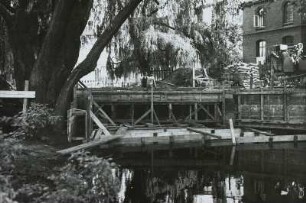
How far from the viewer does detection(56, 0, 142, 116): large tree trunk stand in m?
13.3

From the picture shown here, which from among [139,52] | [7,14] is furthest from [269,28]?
[7,14]

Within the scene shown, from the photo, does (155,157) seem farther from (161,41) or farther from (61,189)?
(161,41)

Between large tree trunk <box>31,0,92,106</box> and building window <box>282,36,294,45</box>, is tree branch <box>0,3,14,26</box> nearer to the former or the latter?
large tree trunk <box>31,0,92,106</box>

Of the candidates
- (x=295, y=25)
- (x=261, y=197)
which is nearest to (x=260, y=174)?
(x=261, y=197)

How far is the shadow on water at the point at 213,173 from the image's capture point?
10586mm

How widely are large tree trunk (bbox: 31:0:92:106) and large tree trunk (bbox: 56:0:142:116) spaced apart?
0.27 metres

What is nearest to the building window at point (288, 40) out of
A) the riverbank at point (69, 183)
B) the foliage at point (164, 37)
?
the foliage at point (164, 37)

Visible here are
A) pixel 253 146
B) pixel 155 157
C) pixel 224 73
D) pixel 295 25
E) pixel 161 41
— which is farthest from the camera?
pixel 295 25

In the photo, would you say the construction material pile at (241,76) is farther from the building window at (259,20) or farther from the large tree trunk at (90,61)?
the large tree trunk at (90,61)

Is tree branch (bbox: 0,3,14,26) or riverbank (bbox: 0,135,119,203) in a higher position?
tree branch (bbox: 0,3,14,26)

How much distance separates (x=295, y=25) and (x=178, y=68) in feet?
42.8

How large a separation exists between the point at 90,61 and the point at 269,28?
93.1ft

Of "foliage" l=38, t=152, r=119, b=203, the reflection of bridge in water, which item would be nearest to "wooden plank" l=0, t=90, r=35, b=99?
"foliage" l=38, t=152, r=119, b=203

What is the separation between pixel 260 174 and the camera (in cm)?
1353
